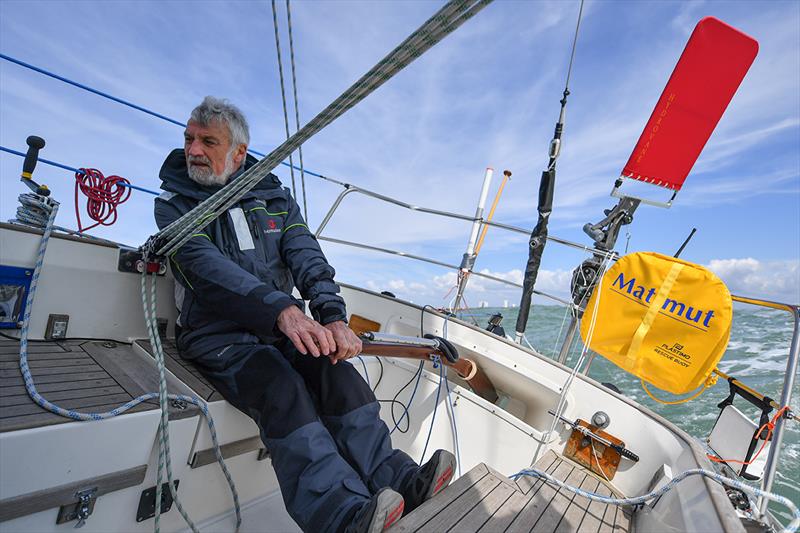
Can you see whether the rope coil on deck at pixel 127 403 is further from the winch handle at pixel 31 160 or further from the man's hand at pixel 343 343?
the man's hand at pixel 343 343

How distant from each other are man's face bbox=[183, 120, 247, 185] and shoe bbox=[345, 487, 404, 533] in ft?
4.87

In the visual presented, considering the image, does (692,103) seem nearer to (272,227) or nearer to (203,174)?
(272,227)

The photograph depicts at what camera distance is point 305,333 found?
4.73 feet

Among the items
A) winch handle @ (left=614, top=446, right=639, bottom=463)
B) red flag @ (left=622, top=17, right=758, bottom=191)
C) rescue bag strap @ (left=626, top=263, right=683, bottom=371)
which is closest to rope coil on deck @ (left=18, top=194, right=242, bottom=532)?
winch handle @ (left=614, top=446, right=639, bottom=463)

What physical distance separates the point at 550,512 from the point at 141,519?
53.0 inches

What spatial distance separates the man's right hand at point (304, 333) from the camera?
4.68 feet

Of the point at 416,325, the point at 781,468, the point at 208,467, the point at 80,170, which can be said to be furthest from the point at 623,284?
the point at 80,170

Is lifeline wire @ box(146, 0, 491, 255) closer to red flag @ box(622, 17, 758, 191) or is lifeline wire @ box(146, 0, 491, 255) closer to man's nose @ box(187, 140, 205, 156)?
man's nose @ box(187, 140, 205, 156)

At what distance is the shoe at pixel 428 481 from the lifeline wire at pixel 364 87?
39.8 inches

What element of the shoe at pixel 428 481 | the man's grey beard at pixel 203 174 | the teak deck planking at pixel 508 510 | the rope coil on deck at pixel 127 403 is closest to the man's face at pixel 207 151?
the man's grey beard at pixel 203 174

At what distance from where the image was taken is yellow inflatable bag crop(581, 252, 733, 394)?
6.83 feet

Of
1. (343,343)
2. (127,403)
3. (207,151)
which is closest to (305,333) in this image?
(343,343)

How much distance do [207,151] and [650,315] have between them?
233 cm

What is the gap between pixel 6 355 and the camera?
156 cm
